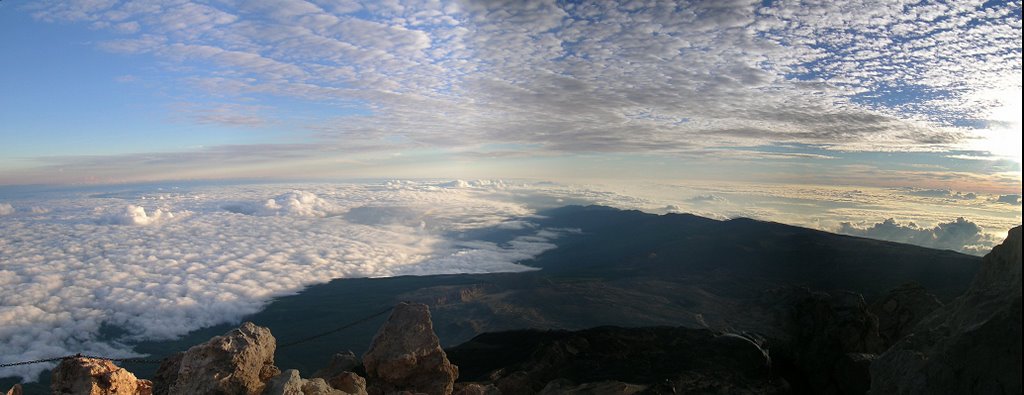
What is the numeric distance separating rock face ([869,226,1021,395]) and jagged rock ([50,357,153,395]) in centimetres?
1582

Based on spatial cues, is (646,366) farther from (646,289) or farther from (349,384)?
(646,289)

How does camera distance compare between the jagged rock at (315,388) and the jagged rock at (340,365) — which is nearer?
the jagged rock at (315,388)

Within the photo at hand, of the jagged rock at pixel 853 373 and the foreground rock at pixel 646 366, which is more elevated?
the jagged rock at pixel 853 373

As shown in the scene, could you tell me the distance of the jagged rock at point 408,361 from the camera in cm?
1736

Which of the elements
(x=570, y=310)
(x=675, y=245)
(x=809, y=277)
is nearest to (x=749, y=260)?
(x=809, y=277)

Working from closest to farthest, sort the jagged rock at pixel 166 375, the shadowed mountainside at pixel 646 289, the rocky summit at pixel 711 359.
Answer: the rocky summit at pixel 711 359 → the jagged rock at pixel 166 375 → the shadowed mountainside at pixel 646 289

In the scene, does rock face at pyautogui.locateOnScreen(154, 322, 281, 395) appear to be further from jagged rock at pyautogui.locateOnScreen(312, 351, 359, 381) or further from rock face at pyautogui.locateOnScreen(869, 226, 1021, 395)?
rock face at pyautogui.locateOnScreen(869, 226, 1021, 395)

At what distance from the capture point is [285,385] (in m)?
9.59

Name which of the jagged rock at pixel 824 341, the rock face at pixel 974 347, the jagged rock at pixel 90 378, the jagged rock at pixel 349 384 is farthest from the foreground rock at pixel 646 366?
the jagged rock at pixel 90 378

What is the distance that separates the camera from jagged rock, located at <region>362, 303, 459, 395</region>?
17359 millimetres

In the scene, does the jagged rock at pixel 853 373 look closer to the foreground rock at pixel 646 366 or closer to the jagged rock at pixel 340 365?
the foreground rock at pixel 646 366

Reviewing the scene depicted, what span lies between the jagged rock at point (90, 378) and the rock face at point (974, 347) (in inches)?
623

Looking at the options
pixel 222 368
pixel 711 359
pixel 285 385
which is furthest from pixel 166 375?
pixel 711 359

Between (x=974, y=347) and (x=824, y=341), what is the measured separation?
1229 centimetres
